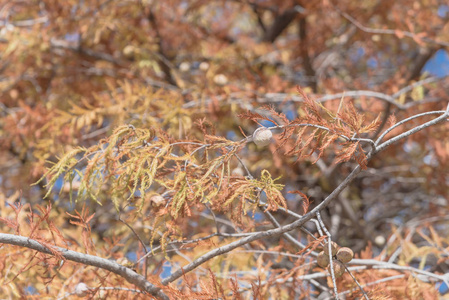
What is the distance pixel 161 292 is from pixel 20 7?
3.19 meters

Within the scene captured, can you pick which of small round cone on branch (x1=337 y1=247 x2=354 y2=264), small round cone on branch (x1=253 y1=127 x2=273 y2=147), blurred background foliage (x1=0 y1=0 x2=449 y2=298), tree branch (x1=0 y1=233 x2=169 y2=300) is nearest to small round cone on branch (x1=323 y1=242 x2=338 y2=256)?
small round cone on branch (x1=337 y1=247 x2=354 y2=264)

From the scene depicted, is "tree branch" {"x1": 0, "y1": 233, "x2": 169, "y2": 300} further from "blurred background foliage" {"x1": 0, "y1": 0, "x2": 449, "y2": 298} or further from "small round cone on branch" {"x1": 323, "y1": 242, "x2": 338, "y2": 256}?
"blurred background foliage" {"x1": 0, "y1": 0, "x2": 449, "y2": 298}

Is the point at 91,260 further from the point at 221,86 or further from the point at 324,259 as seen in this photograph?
the point at 221,86

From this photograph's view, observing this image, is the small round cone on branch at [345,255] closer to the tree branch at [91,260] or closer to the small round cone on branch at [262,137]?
the small round cone on branch at [262,137]

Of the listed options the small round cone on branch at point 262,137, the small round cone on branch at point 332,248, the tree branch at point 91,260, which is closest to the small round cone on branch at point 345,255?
the small round cone on branch at point 332,248

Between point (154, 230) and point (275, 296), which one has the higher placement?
point (154, 230)

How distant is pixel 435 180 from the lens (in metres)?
3.28

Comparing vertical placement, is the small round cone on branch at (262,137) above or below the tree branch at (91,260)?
above

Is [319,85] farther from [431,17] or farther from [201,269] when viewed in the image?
[201,269]

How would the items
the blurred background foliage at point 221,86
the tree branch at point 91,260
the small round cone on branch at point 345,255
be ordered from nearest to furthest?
the tree branch at point 91,260
the small round cone on branch at point 345,255
the blurred background foliage at point 221,86

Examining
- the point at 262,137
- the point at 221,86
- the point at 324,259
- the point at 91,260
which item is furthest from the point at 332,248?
the point at 221,86

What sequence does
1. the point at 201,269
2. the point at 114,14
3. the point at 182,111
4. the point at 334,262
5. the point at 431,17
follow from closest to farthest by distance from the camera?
the point at 334,262
the point at 201,269
the point at 182,111
the point at 114,14
the point at 431,17

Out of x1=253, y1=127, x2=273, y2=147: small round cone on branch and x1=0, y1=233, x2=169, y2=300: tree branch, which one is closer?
x1=0, y1=233, x2=169, y2=300: tree branch

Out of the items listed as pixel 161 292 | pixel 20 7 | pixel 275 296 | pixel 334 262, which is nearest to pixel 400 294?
pixel 275 296
